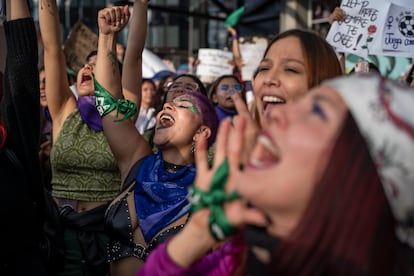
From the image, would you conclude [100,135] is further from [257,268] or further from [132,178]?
[257,268]

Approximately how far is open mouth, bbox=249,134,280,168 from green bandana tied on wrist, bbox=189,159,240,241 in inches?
3.4

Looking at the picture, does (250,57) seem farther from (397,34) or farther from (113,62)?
(113,62)

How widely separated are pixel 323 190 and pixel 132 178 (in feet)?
4.88

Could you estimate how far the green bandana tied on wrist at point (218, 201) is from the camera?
1.17 m

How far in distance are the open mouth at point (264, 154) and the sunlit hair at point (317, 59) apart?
67 centimetres

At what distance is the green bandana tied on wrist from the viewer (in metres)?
1.17

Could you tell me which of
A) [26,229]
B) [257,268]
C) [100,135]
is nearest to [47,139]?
[100,135]

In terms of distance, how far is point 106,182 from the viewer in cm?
306

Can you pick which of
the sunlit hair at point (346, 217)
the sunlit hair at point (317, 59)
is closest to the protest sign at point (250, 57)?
the sunlit hair at point (317, 59)

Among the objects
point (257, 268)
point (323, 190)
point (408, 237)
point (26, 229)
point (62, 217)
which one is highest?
point (323, 190)

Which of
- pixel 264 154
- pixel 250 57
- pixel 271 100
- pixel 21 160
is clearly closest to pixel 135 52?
pixel 21 160

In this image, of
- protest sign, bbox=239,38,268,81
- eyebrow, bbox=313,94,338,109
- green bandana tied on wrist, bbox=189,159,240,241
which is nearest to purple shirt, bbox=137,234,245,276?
green bandana tied on wrist, bbox=189,159,240,241

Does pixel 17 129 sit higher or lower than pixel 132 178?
higher

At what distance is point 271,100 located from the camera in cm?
179
